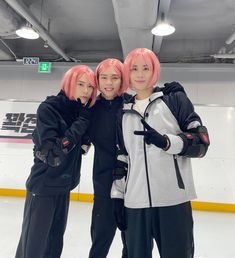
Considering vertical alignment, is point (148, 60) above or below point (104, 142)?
above

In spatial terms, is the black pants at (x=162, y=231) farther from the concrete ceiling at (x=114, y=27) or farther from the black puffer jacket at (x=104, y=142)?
the concrete ceiling at (x=114, y=27)

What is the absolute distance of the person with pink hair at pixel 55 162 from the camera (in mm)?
1457

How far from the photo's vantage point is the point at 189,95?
503cm

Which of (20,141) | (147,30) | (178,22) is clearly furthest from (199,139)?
(20,141)

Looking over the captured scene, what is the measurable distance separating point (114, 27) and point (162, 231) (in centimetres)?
398

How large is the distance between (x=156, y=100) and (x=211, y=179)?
12.9ft

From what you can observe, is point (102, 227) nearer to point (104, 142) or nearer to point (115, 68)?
point (104, 142)

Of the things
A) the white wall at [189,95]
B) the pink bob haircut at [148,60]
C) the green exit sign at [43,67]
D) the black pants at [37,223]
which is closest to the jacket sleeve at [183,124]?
the pink bob haircut at [148,60]

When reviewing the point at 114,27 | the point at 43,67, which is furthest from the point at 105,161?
the point at 43,67

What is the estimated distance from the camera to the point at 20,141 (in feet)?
17.2

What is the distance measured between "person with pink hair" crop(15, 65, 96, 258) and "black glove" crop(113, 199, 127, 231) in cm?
40

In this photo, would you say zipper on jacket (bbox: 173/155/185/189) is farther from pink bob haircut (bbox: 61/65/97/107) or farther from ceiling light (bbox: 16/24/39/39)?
ceiling light (bbox: 16/24/39/39)

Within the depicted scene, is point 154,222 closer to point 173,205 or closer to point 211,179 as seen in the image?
point 173,205

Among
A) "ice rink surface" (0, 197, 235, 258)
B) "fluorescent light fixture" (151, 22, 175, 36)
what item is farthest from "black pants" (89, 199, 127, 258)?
"fluorescent light fixture" (151, 22, 175, 36)
